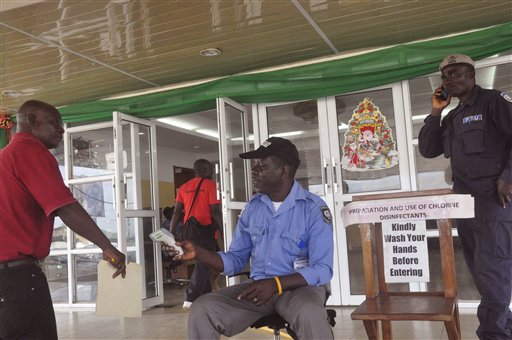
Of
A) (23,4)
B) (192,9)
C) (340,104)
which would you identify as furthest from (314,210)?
(340,104)

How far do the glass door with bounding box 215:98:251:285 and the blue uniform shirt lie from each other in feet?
7.55

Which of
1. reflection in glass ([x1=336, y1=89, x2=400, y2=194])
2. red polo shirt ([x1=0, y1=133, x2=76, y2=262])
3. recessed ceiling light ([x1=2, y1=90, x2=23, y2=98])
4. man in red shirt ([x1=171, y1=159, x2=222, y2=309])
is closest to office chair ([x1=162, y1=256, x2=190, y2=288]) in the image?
man in red shirt ([x1=171, y1=159, x2=222, y2=309])

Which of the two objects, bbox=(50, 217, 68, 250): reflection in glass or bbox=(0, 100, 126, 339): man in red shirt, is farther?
bbox=(50, 217, 68, 250): reflection in glass

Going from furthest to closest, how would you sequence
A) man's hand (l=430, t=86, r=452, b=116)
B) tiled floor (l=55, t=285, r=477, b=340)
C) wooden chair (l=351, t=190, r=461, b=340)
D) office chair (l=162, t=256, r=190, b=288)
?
office chair (l=162, t=256, r=190, b=288), tiled floor (l=55, t=285, r=477, b=340), man's hand (l=430, t=86, r=452, b=116), wooden chair (l=351, t=190, r=461, b=340)

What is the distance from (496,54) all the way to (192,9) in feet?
8.56

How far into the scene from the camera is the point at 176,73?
498cm

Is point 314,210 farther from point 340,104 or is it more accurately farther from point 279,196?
point 340,104

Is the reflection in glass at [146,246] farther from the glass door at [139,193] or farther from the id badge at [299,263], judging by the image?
the id badge at [299,263]

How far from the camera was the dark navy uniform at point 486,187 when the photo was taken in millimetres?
2535

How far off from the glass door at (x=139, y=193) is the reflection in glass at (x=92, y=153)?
136 millimetres

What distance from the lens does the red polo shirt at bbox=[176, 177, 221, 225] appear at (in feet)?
16.8

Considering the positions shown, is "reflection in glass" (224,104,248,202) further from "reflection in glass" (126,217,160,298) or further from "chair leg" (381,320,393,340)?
"chair leg" (381,320,393,340)

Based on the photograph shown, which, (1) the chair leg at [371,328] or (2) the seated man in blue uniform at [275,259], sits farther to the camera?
(1) the chair leg at [371,328]

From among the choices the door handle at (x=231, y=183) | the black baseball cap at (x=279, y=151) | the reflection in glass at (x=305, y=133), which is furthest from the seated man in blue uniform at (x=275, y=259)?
→ the reflection in glass at (x=305, y=133)
